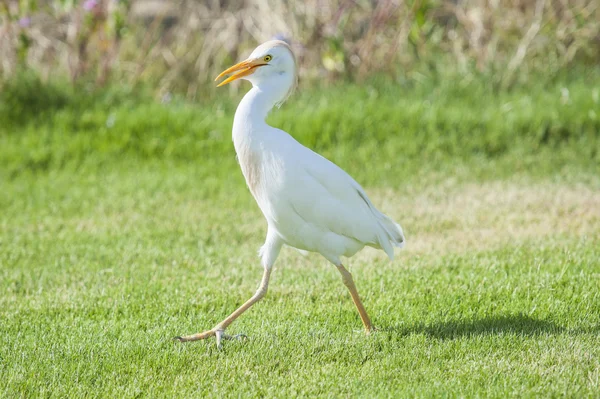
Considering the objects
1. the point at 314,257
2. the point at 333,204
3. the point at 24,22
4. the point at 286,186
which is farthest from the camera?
the point at 24,22

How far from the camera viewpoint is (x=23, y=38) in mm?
7922

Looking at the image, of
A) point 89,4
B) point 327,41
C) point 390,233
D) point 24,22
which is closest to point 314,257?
point 390,233

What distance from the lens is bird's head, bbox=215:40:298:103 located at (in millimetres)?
3889

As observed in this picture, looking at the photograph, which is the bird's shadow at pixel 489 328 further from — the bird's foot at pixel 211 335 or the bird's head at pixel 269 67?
the bird's head at pixel 269 67

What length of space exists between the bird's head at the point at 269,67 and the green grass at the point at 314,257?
1.25 m

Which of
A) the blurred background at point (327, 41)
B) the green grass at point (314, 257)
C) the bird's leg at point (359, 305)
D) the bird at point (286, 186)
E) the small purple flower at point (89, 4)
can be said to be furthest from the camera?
the blurred background at point (327, 41)

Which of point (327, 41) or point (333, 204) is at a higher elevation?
point (327, 41)

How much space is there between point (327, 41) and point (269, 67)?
449cm

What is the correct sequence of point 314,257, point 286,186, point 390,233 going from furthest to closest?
1. point 314,257
2. point 390,233
3. point 286,186

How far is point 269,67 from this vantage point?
3912 millimetres

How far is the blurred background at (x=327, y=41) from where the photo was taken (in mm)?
8211

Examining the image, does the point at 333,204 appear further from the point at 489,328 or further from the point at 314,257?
the point at 314,257

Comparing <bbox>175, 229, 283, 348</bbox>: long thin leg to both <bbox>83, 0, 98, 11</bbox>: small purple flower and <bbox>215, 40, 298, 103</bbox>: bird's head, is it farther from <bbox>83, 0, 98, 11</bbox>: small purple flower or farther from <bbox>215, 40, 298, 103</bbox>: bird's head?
<bbox>83, 0, 98, 11</bbox>: small purple flower

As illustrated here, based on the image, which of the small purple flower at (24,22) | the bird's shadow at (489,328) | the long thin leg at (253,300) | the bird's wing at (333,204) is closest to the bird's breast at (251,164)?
the bird's wing at (333,204)
